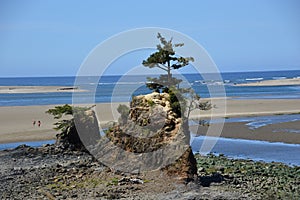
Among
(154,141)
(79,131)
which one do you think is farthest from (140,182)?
(79,131)

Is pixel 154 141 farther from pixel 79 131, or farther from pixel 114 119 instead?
pixel 114 119

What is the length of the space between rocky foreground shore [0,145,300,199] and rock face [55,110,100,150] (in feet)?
12.3

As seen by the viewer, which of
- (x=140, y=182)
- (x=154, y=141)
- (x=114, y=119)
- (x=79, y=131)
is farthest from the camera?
(x=114, y=119)

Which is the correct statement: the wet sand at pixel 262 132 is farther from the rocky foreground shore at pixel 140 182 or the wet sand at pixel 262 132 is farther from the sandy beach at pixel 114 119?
the rocky foreground shore at pixel 140 182

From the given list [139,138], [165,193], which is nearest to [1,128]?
[139,138]

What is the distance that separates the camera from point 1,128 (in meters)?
47.0

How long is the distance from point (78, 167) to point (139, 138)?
4195 millimetres

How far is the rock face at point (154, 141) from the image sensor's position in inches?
880

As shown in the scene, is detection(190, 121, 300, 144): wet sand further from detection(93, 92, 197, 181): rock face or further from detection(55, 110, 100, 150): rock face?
detection(93, 92, 197, 181): rock face

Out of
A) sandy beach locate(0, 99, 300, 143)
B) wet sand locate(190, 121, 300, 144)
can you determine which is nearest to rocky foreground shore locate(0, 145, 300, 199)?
wet sand locate(190, 121, 300, 144)

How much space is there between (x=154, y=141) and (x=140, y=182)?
2.68 metres

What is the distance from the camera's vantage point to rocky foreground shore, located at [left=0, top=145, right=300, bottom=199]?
20.7 meters

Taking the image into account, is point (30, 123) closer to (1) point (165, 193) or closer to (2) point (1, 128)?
(2) point (1, 128)

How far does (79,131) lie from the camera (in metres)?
33.7
